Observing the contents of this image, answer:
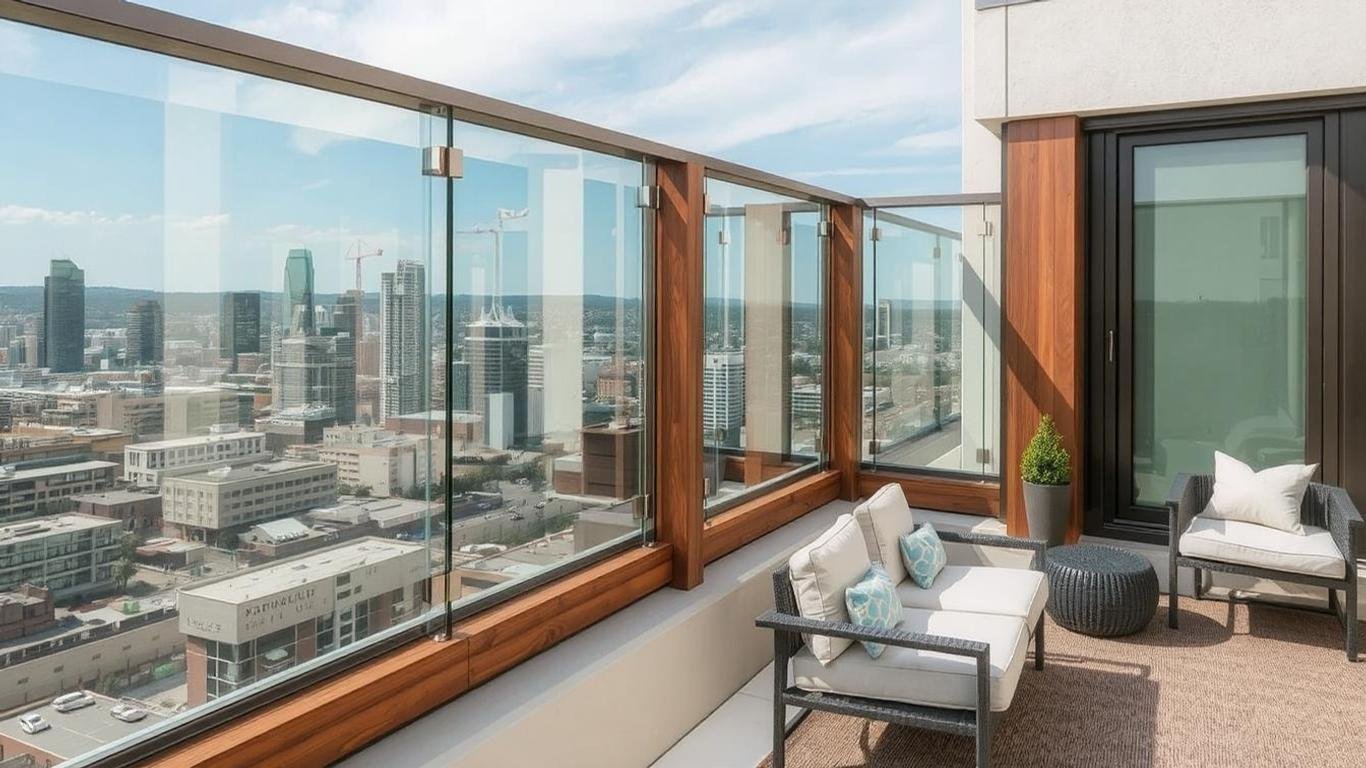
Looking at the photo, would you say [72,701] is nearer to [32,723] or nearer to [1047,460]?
[32,723]

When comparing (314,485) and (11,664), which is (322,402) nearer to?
(314,485)

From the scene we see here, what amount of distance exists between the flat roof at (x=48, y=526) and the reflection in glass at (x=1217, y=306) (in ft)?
17.3

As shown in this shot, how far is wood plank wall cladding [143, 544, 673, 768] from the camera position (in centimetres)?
222

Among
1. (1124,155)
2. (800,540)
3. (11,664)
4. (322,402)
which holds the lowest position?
A: (800,540)

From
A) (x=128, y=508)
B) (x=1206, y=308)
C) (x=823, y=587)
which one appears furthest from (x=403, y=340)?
(x=1206, y=308)

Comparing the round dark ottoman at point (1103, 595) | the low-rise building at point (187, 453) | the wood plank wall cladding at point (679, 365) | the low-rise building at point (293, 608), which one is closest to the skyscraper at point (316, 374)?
the low-rise building at point (187, 453)

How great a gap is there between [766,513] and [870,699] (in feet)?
6.19

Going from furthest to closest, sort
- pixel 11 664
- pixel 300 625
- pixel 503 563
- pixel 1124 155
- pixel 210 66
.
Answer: pixel 1124 155
pixel 503 563
pixel 300 625
pixel 210 66
pixel 11 664

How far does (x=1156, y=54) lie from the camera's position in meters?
Answer: 5.07

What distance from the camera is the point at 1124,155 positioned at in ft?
17.7

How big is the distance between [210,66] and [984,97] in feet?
14.7

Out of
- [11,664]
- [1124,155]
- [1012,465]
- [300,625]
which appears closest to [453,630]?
[300,625]

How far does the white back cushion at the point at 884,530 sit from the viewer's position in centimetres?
374

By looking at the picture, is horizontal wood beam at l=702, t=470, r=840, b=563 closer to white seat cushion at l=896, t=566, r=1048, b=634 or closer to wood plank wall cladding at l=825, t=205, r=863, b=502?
wood plank wall cladding at l=825, t=205, r=863, b=502
